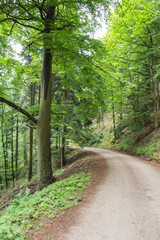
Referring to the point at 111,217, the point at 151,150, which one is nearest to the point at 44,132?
the point at 111,217

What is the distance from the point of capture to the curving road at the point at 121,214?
272 cm

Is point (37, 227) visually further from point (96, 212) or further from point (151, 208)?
point (151, 208)

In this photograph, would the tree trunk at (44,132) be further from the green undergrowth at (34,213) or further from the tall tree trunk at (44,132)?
the green undergrowth at (34,213)

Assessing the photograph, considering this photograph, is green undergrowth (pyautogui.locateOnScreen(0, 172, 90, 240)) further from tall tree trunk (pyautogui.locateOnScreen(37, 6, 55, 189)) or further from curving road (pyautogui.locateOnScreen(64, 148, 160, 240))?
tall tree trunk (pyautogui.locateOnScreen(37, 6, 55, 189))

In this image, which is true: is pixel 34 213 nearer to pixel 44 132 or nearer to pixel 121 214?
pixel 121 214

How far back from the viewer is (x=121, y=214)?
3.43 metres

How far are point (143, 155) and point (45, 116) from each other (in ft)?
28.7

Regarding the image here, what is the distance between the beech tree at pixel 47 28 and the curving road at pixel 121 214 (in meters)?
3.40

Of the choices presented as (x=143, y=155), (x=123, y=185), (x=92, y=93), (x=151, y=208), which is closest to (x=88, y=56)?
(x=92, y=93)

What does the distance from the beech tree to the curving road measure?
3.40 metres

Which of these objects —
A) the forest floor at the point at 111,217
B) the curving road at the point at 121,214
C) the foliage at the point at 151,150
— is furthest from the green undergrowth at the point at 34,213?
the foliage at the point at 151,150

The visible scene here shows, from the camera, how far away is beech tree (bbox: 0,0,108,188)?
5160 mm

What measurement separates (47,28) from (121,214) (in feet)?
22.7

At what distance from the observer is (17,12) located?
17.2ft
